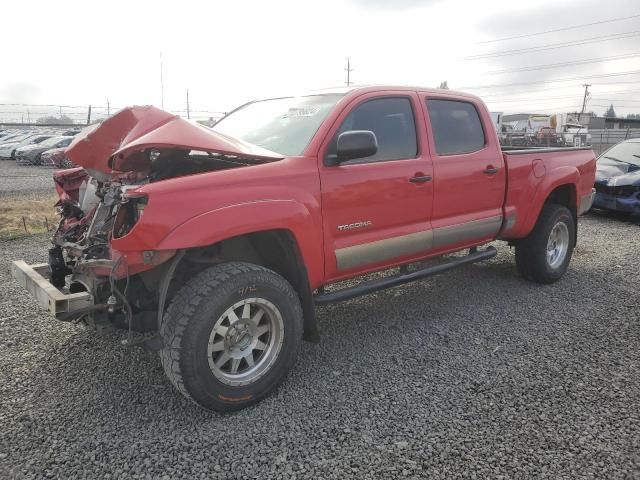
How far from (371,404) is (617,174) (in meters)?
8.77

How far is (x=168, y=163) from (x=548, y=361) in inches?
121

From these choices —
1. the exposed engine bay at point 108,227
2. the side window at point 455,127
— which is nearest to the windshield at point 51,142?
the exposed engine bay at point 108,227

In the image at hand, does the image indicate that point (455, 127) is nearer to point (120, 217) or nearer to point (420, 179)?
point (420, 179)

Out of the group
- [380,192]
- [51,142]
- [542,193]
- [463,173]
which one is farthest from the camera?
[51,142]

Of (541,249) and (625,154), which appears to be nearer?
(541,249)

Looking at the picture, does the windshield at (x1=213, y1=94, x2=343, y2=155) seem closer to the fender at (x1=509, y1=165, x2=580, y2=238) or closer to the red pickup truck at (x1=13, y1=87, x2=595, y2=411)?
the red pickup truck at (x1=13, y1=87, x2=595, y2=411)

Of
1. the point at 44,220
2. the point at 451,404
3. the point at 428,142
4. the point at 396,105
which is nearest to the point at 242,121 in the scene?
the point at 396,105

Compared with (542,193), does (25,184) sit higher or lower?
lower

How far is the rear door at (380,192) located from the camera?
11.4 feet

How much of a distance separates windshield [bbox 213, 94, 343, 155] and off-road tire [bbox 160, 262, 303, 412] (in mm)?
981

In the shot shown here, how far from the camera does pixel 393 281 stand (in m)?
3.92

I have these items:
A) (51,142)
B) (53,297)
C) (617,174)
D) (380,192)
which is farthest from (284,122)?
(51,142)

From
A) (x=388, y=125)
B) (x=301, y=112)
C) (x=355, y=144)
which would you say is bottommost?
(x=355, y=144)

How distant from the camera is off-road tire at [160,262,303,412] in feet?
9.11
